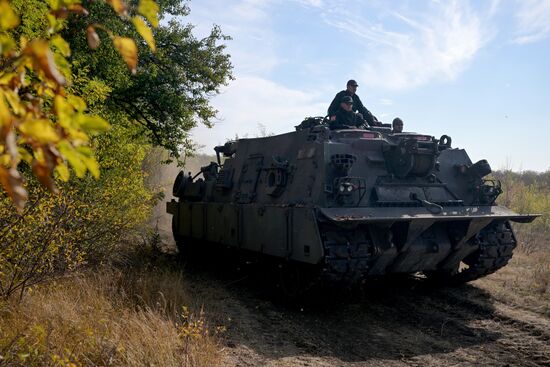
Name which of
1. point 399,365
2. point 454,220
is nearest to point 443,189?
point 454,220

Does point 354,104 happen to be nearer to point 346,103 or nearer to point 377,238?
point 346,103

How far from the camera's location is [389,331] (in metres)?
7.50

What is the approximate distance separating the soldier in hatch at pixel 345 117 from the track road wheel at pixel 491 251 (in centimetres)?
302

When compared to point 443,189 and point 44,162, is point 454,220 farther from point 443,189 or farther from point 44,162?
point 44,162

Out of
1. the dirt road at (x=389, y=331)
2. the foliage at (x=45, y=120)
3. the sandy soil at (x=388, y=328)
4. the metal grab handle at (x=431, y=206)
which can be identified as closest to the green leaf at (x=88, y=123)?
the foliage at (x=45, y=120)

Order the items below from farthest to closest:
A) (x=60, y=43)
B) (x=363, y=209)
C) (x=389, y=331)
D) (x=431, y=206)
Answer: (x=431, y=206) → (x=363, y=209) → (x=389, y=331) → (x=60, y=43)

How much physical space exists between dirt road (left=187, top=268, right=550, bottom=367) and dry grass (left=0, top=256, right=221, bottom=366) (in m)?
0.59

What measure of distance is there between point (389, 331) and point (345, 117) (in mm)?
4396

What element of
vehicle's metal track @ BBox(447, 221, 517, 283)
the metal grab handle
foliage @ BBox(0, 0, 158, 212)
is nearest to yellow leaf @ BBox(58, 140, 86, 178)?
foliage @ BBox(0, 0, 158, 212)

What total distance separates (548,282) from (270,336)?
223 inches

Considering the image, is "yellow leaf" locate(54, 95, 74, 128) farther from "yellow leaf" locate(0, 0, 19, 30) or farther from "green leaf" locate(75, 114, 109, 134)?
"yellow leaf" locate(0, 0, 19, 30)

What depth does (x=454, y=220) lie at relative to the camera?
846 centimetres

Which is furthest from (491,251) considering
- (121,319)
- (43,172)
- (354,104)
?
(43,172)

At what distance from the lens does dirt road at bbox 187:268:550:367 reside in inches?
249
